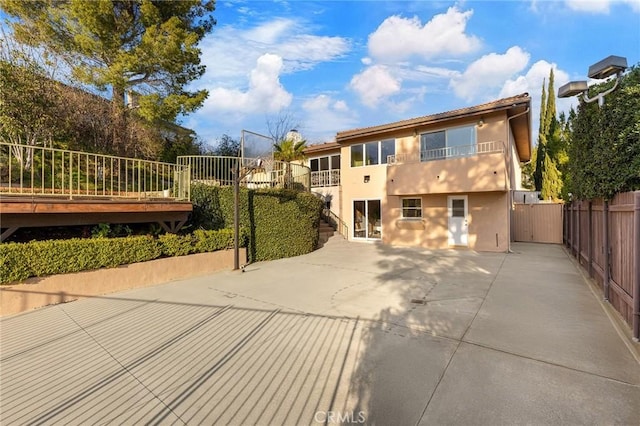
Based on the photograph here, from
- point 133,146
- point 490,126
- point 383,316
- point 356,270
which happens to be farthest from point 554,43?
point 133,146

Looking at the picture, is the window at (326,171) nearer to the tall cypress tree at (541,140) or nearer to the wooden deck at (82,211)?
the wooden deck at (82,211)

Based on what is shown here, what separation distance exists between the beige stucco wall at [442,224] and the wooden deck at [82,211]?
29.7 ft

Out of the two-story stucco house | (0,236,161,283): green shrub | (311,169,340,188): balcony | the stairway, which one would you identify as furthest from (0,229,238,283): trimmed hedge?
(311,169,340,188): balcony

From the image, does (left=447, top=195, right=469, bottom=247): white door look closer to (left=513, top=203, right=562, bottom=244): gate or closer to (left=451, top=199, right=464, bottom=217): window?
(left=451, top=199, right=464, bottom=217): window

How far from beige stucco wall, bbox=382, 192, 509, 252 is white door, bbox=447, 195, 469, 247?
0.15 metres

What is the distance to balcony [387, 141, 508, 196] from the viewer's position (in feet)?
34.2

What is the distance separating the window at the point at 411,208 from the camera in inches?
509

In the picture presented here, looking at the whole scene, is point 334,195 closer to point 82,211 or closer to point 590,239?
point 590,239

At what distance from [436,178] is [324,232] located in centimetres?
567

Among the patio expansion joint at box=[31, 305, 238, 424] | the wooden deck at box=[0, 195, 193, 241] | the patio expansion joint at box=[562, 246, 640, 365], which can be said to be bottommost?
the patio expansion joint at box=[31, 305, 238, 424]

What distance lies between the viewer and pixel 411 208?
13141mm

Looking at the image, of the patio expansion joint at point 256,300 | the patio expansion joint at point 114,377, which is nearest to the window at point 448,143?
the patio expansion joint at point 256,300

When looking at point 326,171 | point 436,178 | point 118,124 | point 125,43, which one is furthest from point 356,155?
point 125,43

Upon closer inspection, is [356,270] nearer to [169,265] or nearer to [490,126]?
[169,265]
